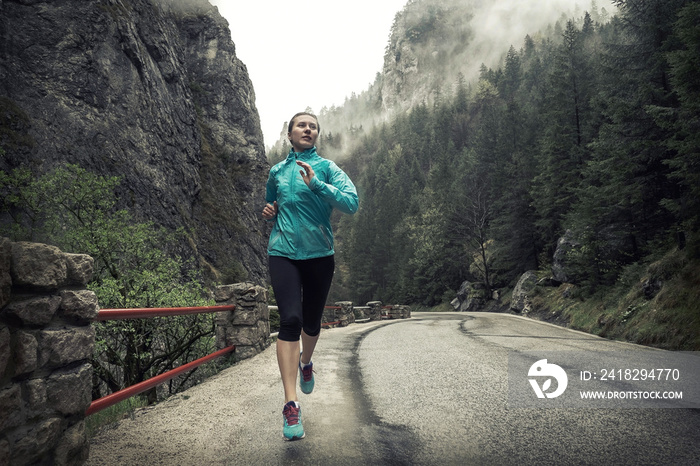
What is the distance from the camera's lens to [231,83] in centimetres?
5438

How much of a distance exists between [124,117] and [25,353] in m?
31.8

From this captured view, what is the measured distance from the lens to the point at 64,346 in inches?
91.0

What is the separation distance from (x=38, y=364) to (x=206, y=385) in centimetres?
273

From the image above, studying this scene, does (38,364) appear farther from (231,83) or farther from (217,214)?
(231,83)

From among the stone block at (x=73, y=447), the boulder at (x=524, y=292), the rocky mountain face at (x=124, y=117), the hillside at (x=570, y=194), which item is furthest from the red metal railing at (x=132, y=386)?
the rocky mountain face at (x=124, y=117)

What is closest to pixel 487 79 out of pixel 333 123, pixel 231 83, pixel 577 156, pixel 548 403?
pixel 231 83

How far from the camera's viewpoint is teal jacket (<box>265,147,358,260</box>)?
312cm

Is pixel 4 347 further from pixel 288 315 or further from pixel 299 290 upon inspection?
pixel 299 290

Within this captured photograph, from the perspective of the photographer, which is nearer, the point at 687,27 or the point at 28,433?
the point at 28,433

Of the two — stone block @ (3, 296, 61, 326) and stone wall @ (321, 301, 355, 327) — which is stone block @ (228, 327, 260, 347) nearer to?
stone block @ (3, 296, 61, 326)

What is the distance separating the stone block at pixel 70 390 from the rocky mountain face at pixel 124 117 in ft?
81.8

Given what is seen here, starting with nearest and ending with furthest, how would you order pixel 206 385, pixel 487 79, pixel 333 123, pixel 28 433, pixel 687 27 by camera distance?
pixel 28 433 → pixel 206 385 → pixel 687 27 → pixel 487 79 → pixel 333 123

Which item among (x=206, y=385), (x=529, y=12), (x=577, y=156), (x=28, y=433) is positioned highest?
(x=529, y=12)

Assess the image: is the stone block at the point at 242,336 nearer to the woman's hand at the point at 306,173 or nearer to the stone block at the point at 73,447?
the stone block at the point at 73,447
